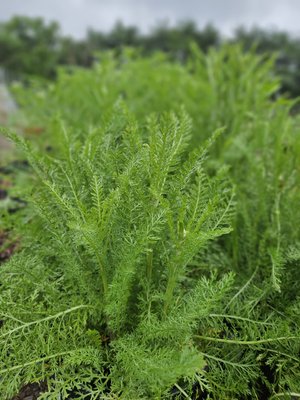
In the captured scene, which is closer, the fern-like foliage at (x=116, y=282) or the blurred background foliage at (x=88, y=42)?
the fern-like foliage at (x=116, y=282)

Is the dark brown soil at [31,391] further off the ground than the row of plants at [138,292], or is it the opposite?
the row of plants at [138,292]

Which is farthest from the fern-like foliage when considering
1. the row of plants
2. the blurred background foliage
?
the blurred background foliage

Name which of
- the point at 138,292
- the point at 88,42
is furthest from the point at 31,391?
the point at 88,42

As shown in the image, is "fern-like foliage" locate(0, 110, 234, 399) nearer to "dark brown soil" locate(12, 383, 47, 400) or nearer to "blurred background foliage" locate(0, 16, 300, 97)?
"dark brown soil" locate(12, 383, 47, 400)

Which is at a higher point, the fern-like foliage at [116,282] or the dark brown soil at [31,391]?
the fern-like foliage at [116,282]

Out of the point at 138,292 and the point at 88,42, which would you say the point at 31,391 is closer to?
the point at 138,292

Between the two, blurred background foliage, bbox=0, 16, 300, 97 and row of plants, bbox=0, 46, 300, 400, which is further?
blurred background foliage, bbox=0, 16, 300, 97

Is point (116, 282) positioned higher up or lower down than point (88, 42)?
higher up

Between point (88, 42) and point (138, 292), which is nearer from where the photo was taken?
point (138, 292)

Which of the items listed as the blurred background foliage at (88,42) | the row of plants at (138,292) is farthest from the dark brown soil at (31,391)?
the blurred background foliage at (88,42)

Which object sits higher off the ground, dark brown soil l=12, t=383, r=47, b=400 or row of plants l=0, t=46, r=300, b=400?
row of plants l=0, t=46, r=300, b=400

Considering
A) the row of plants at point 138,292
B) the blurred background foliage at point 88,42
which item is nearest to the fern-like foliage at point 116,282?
the row of plants at point 138,292

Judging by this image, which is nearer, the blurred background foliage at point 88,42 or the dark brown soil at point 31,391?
the dark brown soil at point 31,391

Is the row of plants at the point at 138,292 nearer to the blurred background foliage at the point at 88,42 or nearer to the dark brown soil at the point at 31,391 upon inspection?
the dark brown soil at the point at 31,391
